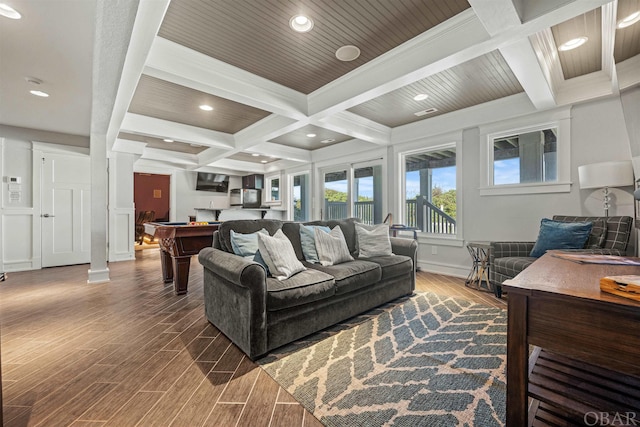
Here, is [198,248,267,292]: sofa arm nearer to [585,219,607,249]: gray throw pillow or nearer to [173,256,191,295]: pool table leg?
[173,256,191,295]: pool table leg

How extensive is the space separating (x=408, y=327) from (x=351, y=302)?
541mm

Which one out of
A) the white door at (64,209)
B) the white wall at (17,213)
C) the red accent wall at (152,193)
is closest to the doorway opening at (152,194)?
the red accent wall at (152,193)

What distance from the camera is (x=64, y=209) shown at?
497 centimetres

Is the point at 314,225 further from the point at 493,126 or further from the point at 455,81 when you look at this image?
the point at 493,126

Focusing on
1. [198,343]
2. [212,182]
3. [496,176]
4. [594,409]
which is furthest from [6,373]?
[212,182]

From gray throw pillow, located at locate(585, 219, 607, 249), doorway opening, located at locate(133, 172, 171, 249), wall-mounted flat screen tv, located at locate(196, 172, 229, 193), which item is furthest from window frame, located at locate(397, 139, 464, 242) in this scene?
doorway opening, located at locate(133, 172, 171, 249)

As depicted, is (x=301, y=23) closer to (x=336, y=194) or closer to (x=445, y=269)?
(x=445, y=269)

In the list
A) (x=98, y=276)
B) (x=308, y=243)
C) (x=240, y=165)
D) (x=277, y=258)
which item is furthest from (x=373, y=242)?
(x=240, y=165)

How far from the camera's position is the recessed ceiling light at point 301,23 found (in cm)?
212

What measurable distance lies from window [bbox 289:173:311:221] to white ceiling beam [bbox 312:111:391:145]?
2700 mm

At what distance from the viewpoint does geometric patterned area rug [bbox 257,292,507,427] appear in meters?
1.39

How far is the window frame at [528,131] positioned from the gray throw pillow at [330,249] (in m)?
2.50

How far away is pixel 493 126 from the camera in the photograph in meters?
3.87

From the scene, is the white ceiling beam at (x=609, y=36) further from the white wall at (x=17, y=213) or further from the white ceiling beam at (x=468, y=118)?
the white wall at (x=17, y=213)
